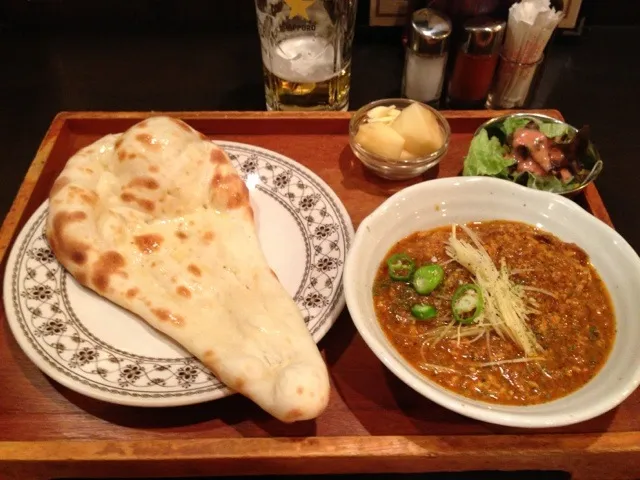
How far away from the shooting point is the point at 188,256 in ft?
5.70

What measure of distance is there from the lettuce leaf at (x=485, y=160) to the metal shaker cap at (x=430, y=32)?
559mm

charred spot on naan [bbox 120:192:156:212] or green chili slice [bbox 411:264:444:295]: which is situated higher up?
charred spot on naan [bbox 120:192:156:212]

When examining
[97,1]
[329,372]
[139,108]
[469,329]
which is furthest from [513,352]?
[97,1]

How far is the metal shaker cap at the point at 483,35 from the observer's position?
243 cm

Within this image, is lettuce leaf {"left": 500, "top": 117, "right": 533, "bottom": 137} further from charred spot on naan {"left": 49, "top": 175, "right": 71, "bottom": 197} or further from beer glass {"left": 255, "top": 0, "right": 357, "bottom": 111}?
charred spot on naan {"left": 49, "top": 175, "right": 71, "bottom": 197}

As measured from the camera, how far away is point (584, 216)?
1.79 metres

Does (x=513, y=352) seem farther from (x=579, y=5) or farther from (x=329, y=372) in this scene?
(x=579, y=5)

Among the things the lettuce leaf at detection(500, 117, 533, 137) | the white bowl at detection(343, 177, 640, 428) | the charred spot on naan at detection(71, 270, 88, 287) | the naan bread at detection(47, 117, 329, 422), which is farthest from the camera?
the lettuce leaf at detection(500, 117, 533, 137)

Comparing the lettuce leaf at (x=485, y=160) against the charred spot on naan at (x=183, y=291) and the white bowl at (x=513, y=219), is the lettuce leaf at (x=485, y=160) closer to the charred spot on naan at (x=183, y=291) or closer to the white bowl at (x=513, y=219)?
the white bowl at (x=513, y=219)

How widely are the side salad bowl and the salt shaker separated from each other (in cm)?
49

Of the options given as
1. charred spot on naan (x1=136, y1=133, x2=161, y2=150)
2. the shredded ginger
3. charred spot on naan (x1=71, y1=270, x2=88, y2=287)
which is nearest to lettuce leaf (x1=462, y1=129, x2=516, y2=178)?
the shredded ginger

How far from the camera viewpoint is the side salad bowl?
2.10m

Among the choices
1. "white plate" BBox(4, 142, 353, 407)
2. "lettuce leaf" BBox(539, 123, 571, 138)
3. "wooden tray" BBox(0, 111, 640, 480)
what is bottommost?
"wooden tray" BBox(0, 111, 640, 480)

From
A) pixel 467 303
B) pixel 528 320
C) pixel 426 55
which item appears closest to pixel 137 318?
pixel 467 303
